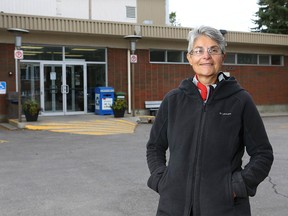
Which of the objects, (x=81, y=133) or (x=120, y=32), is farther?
(x=120, y=32)

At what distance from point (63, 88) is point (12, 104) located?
240 cm

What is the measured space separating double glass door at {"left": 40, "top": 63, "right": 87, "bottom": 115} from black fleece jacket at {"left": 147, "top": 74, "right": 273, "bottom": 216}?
15.0m

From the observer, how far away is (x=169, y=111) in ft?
7.82

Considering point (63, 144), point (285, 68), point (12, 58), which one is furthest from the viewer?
point (285, 68)

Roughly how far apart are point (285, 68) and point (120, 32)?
10666 mm

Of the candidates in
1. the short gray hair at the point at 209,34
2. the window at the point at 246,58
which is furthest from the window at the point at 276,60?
the short gray hair at the point at 209,34

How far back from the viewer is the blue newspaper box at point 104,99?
55.4 ft

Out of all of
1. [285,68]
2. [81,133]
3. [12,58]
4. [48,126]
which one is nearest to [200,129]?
[81,133]

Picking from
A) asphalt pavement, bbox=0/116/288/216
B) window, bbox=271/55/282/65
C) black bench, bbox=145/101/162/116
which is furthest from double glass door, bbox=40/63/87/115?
window, bbox=271/55/282/65

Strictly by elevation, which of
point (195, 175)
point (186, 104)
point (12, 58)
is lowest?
point (195, 175)

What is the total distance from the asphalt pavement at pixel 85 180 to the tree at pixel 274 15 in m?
21.6

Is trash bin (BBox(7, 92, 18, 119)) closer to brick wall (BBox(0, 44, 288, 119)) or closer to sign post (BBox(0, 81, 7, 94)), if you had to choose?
brick wall (BBox(0, 44, 288, 119))

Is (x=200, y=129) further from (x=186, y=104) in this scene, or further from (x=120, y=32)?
(x=120, y=32)

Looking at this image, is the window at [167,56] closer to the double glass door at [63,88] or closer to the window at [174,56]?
the window at [174,56]
